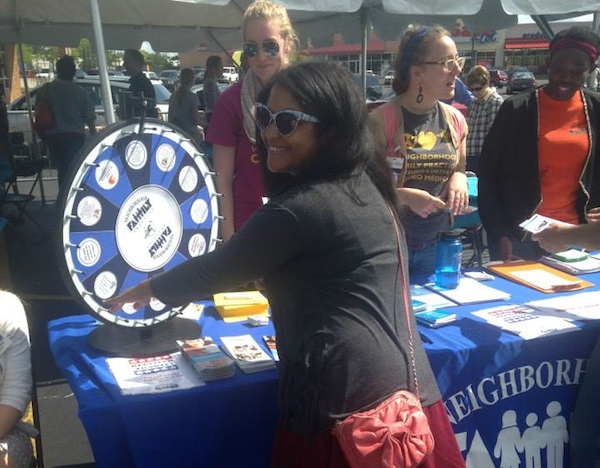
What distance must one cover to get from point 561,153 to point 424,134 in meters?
0.71

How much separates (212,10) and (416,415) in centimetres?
682

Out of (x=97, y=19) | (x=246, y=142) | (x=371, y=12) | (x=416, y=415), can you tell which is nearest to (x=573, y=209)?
(x=246, y=142)

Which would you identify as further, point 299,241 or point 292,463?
point 292,463

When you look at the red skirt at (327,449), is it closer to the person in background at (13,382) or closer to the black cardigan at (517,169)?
the person in background at (13,382)

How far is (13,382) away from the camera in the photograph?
1656 mm

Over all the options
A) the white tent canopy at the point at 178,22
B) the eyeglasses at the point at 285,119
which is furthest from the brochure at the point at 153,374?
the white tent canopy at the point at 178,22

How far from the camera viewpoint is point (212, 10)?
734cm

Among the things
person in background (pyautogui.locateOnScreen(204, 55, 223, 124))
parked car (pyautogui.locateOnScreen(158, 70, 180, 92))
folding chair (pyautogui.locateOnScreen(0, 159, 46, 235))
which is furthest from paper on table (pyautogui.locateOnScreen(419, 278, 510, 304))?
parked car (pyautogui.locateOnScreen(158, 70, 180, 92))

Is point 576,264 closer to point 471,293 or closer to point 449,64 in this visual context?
point 471,293

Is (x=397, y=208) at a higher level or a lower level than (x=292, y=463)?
higher

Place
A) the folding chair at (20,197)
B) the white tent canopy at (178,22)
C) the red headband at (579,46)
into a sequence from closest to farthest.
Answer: the red headband at (579,46) → the folding chair at (20,197) → the white tent canopy at (178,22)

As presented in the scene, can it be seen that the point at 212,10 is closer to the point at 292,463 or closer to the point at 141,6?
the point at 141,6

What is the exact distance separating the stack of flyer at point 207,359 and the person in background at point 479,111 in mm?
4655

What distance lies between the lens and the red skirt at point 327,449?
1.36 m
